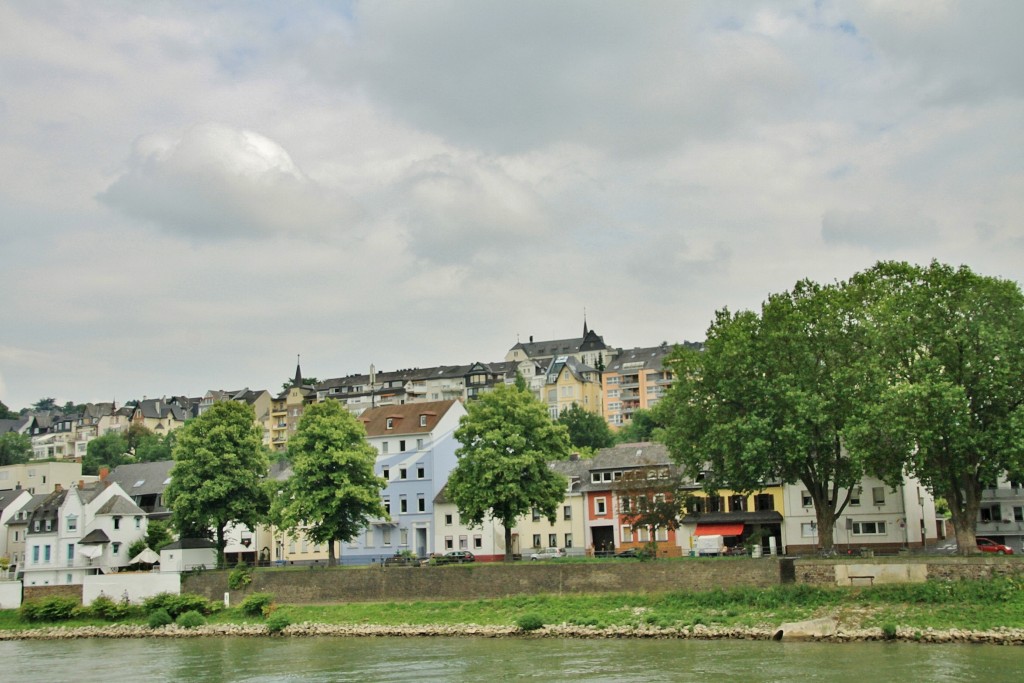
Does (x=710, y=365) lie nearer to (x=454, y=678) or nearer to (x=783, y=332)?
(x=783, y=332)

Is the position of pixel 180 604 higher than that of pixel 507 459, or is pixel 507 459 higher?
pixel 507 459

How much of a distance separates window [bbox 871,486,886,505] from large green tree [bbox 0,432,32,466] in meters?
122

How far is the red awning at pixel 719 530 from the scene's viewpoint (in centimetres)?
6269

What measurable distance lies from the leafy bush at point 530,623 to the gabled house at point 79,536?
128 feet

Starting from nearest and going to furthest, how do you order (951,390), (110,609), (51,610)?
(951,390) < (110,609) < (51,610)

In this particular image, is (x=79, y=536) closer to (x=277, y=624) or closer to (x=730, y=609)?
(x=277, y=624)

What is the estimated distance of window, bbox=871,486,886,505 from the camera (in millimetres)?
58031

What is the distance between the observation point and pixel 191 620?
192 feet

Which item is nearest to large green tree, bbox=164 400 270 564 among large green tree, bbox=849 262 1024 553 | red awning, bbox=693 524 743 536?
red awning, bbox=693 524 743 536

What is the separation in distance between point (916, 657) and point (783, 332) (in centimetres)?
1775

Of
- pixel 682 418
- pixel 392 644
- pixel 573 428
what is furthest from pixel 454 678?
pixel 573 428

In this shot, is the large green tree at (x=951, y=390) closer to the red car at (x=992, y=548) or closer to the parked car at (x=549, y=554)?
the red car at (x=992, y=548)

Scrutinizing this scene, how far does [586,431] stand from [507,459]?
70239 mm

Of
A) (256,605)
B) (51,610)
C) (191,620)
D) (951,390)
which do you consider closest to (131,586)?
(51,610)
